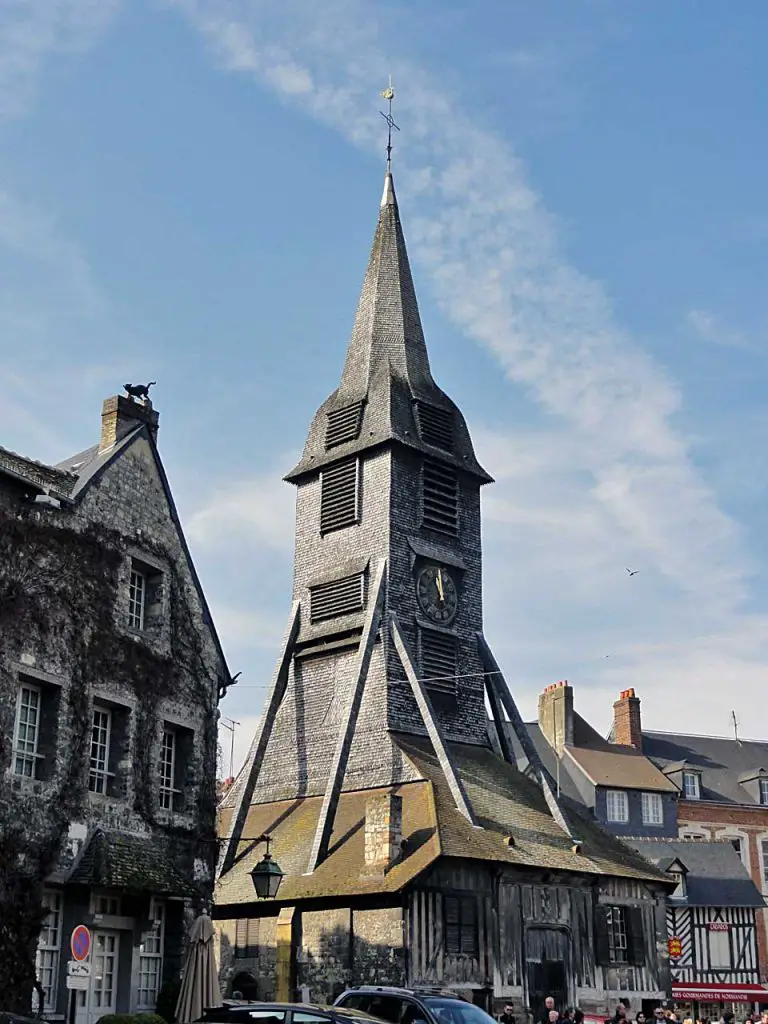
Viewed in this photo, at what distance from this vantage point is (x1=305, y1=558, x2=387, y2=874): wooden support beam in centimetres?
2392

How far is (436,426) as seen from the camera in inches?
1211

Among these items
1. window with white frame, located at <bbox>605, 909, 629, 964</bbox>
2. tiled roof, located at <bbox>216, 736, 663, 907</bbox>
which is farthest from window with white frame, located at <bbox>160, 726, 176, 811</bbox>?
window with white frame, located at <bbox>605, 909, 629, 964</bbox>

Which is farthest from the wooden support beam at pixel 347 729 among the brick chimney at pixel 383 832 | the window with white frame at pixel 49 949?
the window with white frame at pixel 49 949

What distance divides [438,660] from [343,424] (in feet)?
21.3

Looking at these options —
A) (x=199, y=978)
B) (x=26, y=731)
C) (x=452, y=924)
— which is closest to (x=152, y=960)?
(x=199, y=978)

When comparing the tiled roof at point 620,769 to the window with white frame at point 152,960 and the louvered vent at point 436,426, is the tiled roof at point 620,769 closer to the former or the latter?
the louvered vent at point 436,426

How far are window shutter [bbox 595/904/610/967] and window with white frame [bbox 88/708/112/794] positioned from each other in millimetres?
12972

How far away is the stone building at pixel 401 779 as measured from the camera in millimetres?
22297

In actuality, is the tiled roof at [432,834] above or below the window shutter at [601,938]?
above

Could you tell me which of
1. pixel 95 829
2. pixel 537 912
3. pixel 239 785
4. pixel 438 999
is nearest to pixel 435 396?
pixel 239 785

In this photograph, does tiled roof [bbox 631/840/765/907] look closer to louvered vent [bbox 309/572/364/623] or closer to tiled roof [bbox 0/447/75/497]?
louvered vent [bbox 309/572/364/623]

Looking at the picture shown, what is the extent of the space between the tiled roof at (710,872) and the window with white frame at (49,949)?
2427 centimetres

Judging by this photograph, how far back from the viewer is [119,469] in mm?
17562

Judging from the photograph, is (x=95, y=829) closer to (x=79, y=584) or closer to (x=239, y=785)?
(x=79, y=584)
